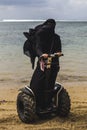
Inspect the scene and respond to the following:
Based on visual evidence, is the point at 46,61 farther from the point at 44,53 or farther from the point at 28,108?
the point at 28,108

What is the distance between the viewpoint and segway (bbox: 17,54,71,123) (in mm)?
8703

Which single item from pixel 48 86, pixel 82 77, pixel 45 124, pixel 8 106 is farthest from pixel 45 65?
pixel 82 77

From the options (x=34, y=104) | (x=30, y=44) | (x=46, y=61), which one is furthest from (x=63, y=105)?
(x=30, y=44)

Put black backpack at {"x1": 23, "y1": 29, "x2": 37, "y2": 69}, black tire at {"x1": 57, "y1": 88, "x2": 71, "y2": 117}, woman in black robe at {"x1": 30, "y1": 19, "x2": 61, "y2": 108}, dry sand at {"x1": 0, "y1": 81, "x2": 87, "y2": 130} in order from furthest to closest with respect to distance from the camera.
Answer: black tire at {"x1": 57, "y1": 88, "x2": 71, "y2": 117}, black backpack at {"x1": 23, "y1": 29, "x2": 37, "y2": 69}, woman in black robe at {"x1": 30, "y1": 19, "x2": 61, "y2": 108}, dry sand at {"x1": 0, "y1": 81, "x2": 87, "y2": 130}

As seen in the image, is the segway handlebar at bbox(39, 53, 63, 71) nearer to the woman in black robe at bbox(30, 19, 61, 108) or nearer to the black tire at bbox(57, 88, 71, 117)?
the woman in black robe at bbox(30, 19, 61, 108)

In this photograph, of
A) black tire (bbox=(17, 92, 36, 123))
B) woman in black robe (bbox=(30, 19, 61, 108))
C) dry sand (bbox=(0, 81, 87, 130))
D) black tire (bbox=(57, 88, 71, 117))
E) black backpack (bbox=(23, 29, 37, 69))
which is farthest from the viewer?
black tire (bbox=(57, 88, 71, 117))

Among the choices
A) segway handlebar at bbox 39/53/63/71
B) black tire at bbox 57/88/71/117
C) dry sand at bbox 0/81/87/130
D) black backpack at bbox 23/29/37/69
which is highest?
black backpack at bbox 23/29/37/69

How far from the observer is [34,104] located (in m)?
8.71

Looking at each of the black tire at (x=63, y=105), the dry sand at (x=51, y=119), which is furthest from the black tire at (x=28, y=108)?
the black tire at (x=63, y=105)

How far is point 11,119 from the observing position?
9164 mm

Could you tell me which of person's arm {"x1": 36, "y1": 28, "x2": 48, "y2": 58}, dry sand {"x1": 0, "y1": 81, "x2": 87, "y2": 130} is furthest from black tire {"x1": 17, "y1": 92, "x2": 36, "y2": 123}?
person's arm {"x1": 36, "y1": 28, "x2": 48, "y2": 58}

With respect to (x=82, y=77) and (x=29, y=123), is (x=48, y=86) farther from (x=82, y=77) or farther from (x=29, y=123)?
(x=82, y=77)

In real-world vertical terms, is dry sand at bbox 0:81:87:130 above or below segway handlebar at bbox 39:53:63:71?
below

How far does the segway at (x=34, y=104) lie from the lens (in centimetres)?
870
